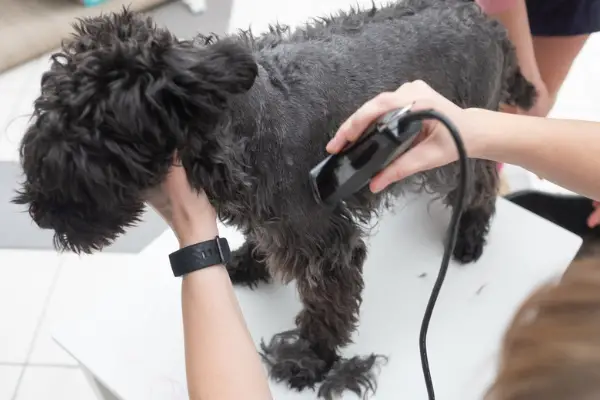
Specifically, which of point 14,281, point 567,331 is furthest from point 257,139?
point 14,281

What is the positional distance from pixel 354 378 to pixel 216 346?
28 cm

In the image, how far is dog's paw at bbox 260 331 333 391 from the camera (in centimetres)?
94

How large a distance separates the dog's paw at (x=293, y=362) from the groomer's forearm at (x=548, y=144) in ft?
1.43

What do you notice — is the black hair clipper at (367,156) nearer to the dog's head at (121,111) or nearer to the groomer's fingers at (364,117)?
the groomer's fingers at (364,117)

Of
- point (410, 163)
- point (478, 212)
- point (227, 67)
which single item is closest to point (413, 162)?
point (410, 163)

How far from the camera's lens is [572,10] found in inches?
46.6

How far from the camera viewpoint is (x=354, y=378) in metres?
0.91

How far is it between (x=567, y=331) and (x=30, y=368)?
54.8 inches

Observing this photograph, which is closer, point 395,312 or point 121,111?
→ point 121,111

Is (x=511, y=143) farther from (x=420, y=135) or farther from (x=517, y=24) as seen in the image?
(x=517, y=24)

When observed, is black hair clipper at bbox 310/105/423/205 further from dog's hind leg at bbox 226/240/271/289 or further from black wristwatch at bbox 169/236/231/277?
dog's hind leg at bbox 226/240/271/289

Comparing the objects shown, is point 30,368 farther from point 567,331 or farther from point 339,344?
point 567,331

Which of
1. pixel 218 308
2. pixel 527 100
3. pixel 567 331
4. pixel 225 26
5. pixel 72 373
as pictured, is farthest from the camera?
pixel 225 26

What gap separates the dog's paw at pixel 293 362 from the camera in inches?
37.2
